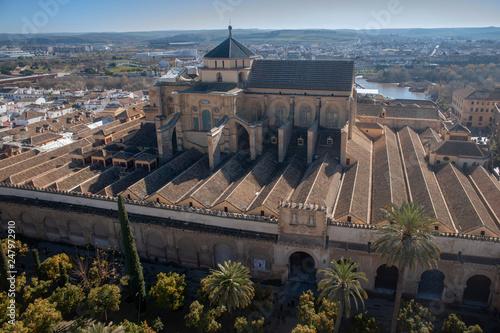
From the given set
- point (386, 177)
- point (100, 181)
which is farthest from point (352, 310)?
point (100, 181)

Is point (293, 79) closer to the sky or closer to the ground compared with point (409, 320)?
closer to the sky

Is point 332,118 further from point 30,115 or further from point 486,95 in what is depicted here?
point 30,115

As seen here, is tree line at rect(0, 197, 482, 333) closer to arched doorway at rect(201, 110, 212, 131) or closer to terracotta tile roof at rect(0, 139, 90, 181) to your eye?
terracotta tile roof at rect(0, 139, 90, 181)

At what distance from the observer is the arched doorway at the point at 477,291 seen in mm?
30812

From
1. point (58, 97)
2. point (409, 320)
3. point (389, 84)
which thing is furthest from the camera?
point (389, 84)

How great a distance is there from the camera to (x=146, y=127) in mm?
57531

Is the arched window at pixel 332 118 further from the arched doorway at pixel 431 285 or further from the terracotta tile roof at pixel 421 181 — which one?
the arched doorway at pixel 431 285

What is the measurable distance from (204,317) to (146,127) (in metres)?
36.4

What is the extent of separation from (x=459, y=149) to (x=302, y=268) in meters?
26.4

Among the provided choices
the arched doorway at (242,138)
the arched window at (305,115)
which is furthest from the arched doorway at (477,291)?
the arched doorway at (242,138)

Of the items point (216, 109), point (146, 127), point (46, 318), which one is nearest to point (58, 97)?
point (146, 127)

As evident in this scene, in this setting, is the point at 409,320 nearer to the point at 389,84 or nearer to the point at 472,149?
the point at 472,149

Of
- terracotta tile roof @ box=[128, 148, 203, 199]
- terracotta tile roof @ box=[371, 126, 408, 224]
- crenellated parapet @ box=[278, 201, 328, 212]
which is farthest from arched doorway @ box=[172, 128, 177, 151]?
terracotta tile roof @ box=[371, 126, 408, 224]

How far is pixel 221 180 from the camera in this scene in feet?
135
